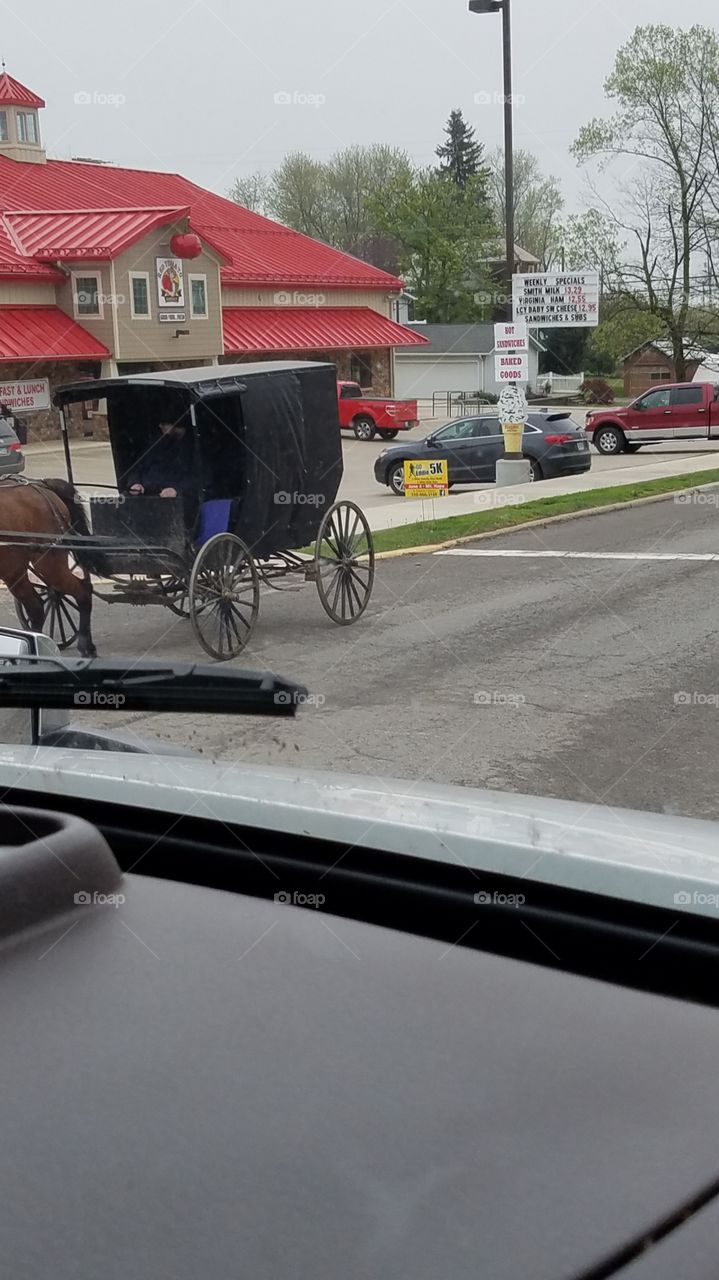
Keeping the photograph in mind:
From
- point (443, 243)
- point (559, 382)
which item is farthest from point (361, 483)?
point (559, 382)

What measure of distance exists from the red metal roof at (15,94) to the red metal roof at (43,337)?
34.0ft

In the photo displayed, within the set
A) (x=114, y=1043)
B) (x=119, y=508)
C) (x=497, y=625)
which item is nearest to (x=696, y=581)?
(x=497, y=625)

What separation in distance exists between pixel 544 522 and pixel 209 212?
24651mm

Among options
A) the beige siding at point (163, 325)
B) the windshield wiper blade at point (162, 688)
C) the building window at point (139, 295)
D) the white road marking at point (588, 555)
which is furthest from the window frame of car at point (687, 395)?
the windshield wiper blade at point (162, 688)

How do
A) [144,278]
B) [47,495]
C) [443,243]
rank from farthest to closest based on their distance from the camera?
[443,243], [144,278], [47,495]

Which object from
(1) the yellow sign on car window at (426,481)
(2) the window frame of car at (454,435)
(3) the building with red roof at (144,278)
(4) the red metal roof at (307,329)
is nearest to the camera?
(1) the yellow sign on car window at (426,481)

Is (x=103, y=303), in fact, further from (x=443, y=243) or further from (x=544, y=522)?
(x=443, y=243)

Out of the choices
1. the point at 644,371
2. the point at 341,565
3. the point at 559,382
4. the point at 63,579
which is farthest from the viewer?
the point at 559,382

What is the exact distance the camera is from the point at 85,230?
30.4 meters

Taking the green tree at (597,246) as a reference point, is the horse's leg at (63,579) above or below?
below

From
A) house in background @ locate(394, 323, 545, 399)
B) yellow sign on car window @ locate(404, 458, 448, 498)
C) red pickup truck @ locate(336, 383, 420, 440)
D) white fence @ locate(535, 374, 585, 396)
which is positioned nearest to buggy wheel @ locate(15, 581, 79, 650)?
yellow sign on car window @ locate(404, 458, 448, 498)

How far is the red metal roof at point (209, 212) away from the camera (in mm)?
35406

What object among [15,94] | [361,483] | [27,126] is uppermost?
[15,94]

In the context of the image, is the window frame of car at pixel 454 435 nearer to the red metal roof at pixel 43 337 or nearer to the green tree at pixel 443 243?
the red metal roof at pixel 43 337
